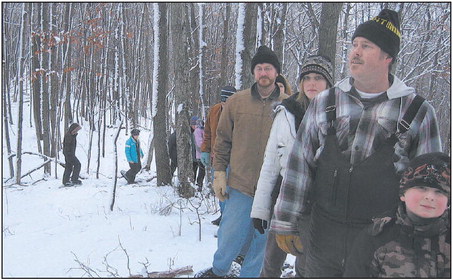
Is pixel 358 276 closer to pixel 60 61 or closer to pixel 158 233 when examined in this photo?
pixel 158 233

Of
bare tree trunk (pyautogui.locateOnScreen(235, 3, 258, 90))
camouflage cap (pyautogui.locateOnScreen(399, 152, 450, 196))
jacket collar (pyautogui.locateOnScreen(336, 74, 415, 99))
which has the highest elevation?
bare tree trunk (pyautogui.locateOnScreen(235, 3, 258, 90))

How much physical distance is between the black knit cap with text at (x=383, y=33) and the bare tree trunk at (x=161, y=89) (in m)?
7.03

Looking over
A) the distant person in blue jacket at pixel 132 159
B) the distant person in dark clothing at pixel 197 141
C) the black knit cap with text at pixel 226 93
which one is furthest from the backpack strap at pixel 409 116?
the distant person in blue jacket at pixel 132 159

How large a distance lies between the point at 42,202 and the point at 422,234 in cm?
874

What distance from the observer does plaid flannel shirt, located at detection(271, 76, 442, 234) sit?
→ 5.55 ft

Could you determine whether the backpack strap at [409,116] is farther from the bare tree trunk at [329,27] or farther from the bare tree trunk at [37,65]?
the bare tree trunk at [37,65]

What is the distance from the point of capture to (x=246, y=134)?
9.82 feet

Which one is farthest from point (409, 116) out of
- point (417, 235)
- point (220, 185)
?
point (220, 185)

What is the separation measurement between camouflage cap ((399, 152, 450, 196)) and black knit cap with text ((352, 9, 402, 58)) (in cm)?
61

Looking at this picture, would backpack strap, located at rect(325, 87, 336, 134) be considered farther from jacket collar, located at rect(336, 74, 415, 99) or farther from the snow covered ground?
the snow covered ground

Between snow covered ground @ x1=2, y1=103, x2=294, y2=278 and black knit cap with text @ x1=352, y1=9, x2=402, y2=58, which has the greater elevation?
black knit cap with text @ x1=352, y1=9, x2=402, y2=58

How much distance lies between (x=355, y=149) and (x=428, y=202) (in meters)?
0.40

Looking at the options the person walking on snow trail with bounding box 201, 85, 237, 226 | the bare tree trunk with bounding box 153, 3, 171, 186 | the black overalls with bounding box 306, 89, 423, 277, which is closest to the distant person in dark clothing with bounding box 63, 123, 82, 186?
the bare tree trunk with bounding box 153, 3, 171, 186

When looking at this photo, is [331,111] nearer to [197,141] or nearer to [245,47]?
[245,47]
